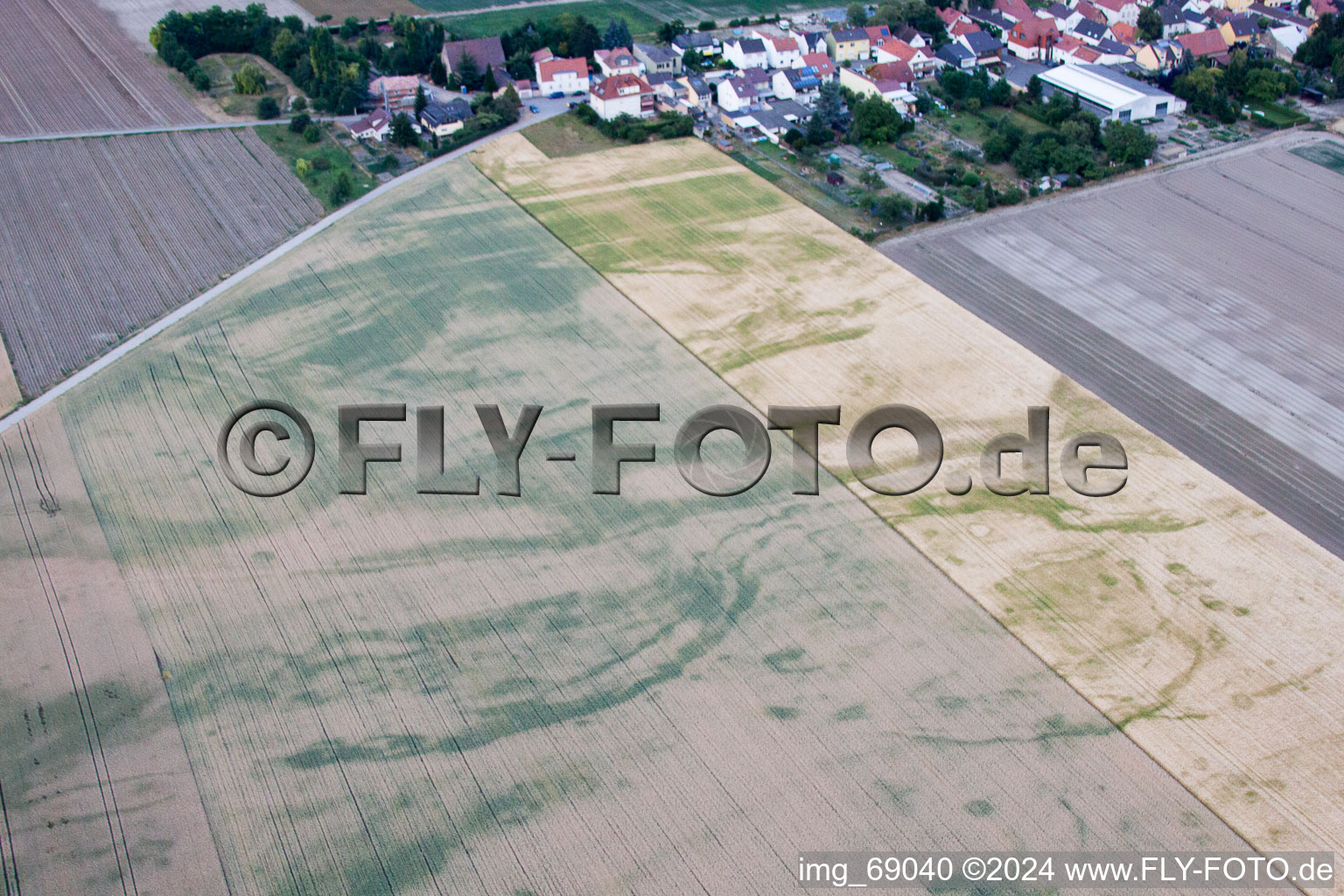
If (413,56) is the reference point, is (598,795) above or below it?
below

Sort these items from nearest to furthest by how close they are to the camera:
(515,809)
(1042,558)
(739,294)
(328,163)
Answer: (515,809) < (1042,558) < (739,294) < (328,163)

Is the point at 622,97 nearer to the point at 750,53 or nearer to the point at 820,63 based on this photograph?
the point at 750,53

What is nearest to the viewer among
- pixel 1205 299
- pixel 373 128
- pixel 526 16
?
pixel 1205 299

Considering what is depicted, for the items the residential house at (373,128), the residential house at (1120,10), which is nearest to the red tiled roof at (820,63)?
the residential house at (1120,10)

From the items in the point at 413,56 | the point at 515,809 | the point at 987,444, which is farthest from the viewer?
the point at 413,56

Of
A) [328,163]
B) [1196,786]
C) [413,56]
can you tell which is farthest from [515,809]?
[413,56]

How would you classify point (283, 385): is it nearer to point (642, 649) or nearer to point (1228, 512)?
point (642, 649)

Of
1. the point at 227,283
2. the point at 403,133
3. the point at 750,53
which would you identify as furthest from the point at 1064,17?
the point at 227,283
